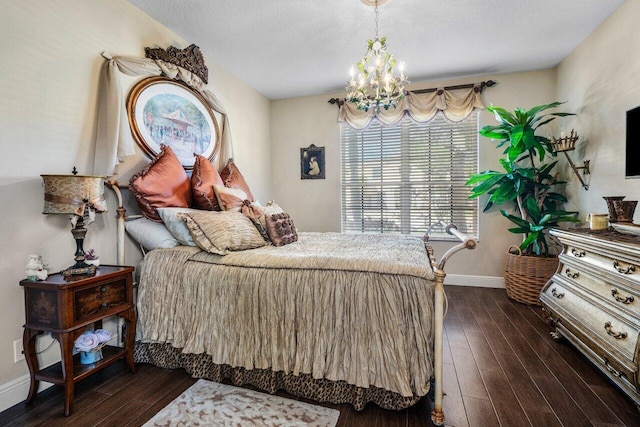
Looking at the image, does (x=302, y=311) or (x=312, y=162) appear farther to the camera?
(x=312, y=162)

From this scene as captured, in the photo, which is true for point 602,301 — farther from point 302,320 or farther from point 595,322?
point 302,320

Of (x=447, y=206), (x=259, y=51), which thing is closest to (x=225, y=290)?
(x=259, y=51)

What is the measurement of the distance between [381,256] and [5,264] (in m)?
2.17

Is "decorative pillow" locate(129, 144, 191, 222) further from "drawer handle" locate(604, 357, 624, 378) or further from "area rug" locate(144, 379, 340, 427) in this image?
"drawer handle" locate(604, 357, 624, 378)

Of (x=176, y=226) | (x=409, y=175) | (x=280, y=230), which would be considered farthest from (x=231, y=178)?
(x=409, y=175)

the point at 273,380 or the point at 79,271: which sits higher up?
the point at 79,271

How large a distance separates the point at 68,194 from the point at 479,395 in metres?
2.66

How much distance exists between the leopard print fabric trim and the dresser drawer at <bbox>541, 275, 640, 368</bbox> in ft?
3.91

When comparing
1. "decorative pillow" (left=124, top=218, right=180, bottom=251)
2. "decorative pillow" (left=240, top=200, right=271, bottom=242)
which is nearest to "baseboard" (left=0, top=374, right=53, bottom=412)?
"decorative pillow" (left=124, top=218, right=180, bottom=251)

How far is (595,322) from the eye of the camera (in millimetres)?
1938

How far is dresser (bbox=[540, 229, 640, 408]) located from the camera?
5.41 ft

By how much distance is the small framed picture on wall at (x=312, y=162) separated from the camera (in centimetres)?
456

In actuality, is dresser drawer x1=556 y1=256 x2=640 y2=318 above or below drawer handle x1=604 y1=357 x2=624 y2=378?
above

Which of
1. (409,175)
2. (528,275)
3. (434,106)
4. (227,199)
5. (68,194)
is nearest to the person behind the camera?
(68,194)
